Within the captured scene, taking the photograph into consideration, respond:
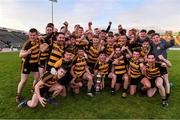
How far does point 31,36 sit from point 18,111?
2148 mm

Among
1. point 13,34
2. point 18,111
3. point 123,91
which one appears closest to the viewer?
point 18,111

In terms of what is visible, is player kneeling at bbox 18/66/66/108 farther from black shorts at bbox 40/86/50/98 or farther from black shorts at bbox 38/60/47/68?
black shorts at bbox 38/60/47/68

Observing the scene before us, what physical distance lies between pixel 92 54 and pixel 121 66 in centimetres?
107

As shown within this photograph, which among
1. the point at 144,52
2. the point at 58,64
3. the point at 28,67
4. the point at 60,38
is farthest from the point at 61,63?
the point at 144,52

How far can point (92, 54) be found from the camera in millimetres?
9805

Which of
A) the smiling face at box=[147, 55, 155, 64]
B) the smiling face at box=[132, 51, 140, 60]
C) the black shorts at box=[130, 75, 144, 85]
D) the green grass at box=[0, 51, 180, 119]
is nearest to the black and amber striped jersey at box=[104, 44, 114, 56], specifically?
the smiling face at box=[132, 51, 140, 60]

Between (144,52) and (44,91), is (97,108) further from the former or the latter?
(144,52)

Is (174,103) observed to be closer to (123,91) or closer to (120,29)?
(123,91)

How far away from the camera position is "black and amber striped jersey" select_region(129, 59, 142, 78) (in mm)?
9130

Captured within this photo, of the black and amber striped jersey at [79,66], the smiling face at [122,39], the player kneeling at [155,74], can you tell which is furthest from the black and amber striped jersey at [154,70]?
the black and amber striped jersey at [79,66]

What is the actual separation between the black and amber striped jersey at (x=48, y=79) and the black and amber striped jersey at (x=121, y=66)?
230 cm

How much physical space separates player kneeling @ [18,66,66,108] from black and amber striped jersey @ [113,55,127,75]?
2.02 metres

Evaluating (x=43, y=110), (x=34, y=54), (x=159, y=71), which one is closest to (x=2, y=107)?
(x=43, y=110)

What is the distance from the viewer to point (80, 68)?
9.12 m
